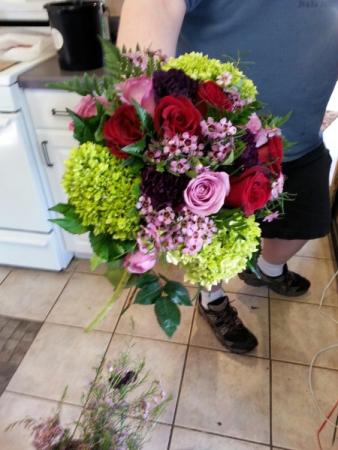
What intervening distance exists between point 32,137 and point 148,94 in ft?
3.42

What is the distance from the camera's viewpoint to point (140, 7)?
0.59 metres

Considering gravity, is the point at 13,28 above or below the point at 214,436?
above

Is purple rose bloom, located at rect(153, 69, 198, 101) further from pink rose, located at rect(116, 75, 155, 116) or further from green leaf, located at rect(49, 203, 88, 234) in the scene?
green leaf, located at rect(49, 203, 88, 234)

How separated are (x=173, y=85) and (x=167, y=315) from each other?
30cm

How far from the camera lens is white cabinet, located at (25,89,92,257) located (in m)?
1.25

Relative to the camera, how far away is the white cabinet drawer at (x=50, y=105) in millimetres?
1244

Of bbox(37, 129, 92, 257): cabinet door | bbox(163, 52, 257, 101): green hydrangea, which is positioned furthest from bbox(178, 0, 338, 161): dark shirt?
bbox(37, 129, 92, 257): cabinet door

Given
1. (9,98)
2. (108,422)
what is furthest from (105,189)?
(9,98)

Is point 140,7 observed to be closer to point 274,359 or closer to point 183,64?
point 183,64

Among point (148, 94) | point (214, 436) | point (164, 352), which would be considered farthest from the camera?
point (164, 352)

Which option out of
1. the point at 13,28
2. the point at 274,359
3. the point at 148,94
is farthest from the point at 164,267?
the point at 13,28

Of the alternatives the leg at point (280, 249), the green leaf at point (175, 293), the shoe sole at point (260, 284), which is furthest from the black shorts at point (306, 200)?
the green leaf at point (175, 293)

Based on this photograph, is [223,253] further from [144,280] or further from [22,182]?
[22,182]

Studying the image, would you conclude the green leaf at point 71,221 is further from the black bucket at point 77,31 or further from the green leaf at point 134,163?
the black bucket at point 77,31
